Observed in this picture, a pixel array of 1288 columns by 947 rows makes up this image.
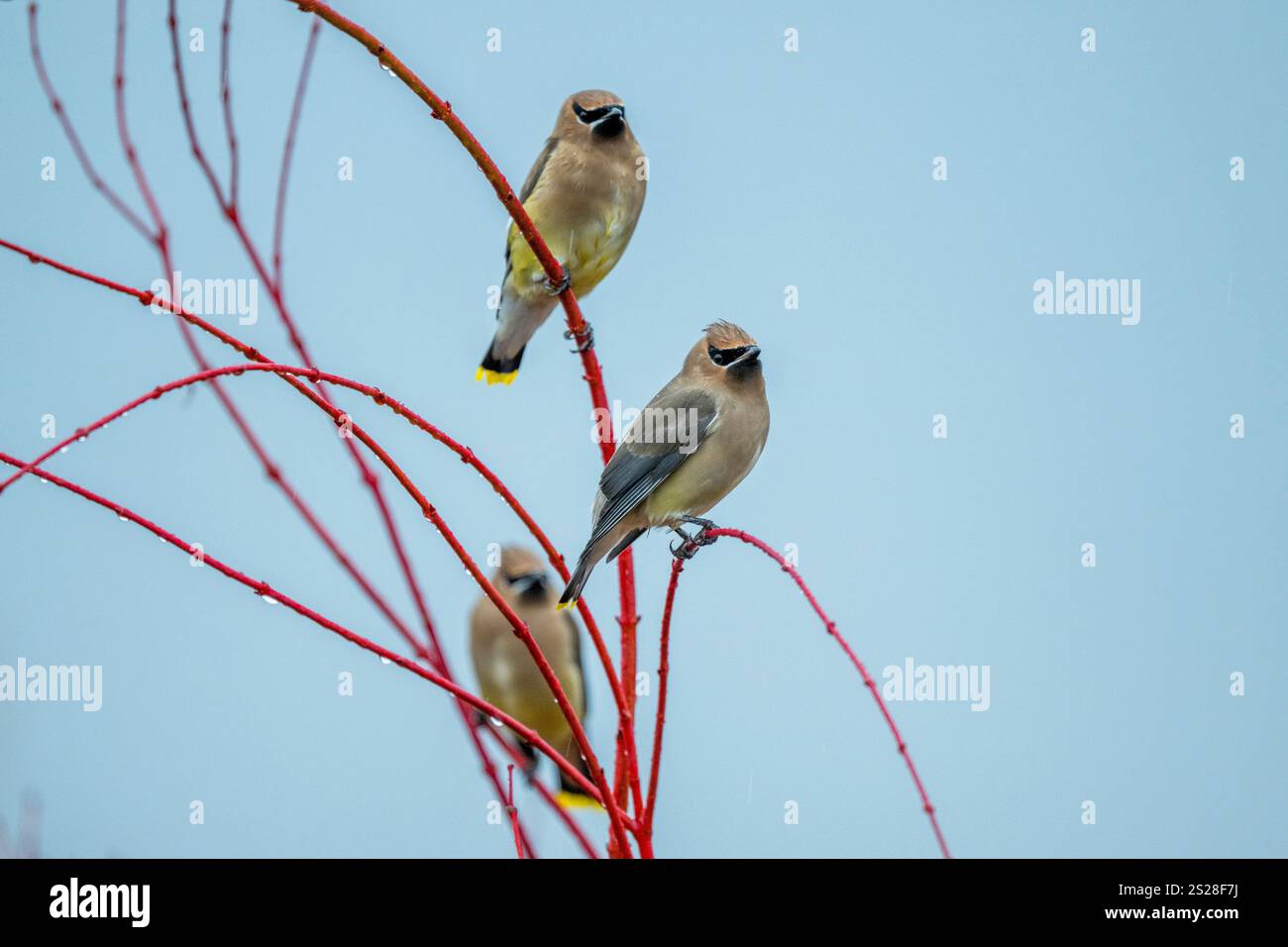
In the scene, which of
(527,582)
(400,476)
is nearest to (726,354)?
(527,582)

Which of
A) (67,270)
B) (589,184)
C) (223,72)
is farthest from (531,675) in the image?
(67,270)

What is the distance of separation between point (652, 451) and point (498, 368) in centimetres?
172

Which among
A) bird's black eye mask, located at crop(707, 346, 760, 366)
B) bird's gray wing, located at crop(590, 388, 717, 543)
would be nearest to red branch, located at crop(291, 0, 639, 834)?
bird's gray wing, located at crop(590, 388, 717, 543)

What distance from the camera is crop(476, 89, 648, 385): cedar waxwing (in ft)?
16.4

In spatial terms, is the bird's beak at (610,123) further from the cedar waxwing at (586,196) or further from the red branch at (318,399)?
the red branch at (318,399)

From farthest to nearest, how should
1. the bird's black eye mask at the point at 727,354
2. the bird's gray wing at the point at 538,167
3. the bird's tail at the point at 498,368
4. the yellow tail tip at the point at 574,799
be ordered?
the yellow tail tip at the point at 574,799 → the bird's tail at the point at 498,368 → the bird's gray wing at the point at 538,167 → the bird's black eye mask at the point at 727,354

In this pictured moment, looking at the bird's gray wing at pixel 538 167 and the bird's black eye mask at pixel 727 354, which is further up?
the bird's gray wing at pixel 538 167

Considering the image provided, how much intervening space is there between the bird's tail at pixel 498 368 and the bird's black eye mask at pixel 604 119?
0.87 meters

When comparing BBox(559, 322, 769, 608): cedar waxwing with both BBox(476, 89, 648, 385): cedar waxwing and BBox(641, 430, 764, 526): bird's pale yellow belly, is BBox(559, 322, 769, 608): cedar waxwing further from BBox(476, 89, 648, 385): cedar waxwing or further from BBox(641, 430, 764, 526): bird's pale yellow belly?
BBox(476, 89, 648, 385): cedar waxwing

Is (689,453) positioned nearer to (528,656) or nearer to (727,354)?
(727,354)

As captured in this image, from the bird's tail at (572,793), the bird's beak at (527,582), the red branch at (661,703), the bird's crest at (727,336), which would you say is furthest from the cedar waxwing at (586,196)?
the red branch at (661,703)

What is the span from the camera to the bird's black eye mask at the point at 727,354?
400 centimetres
